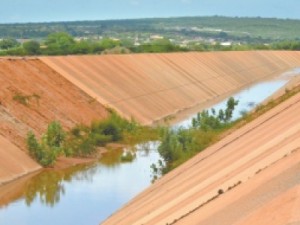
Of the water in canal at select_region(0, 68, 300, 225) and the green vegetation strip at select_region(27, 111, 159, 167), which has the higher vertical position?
the green vegetation strip at select_region(27, 111, 159, 167)

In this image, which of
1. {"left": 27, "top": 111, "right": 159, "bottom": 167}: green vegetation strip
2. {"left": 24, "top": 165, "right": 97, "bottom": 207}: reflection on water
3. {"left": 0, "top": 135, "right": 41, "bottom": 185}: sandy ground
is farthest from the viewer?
{"left": 27, "top": 111, "right": 159, "bottom": 167}: green vegetation strip

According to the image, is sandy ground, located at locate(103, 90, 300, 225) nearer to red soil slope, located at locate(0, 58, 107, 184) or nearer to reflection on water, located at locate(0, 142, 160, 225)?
reflection on water, located at locate(0, 142, 160, 225)

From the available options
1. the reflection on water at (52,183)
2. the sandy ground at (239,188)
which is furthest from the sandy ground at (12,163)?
the sandy ground at (239,188)

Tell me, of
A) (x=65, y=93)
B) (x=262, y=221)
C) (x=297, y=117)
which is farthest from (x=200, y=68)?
(x=262, y=221)

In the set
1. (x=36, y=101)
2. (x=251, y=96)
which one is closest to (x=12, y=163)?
(x=36, y=101)

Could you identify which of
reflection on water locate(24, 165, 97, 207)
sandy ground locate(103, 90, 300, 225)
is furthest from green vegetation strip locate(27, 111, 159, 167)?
sandy ground locate(103, 90, 300, 225)

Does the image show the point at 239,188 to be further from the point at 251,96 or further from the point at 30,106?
the point at 251,96

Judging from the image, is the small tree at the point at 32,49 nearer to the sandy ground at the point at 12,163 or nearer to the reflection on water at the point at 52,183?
the sandy ground at the point at 12,163
